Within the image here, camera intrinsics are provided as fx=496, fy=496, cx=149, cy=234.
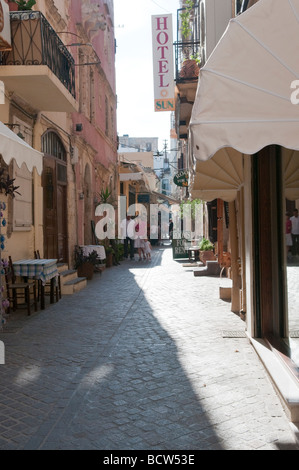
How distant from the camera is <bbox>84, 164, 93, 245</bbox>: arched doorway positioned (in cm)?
1672

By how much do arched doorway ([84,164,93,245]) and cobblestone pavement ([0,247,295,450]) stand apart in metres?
8.06

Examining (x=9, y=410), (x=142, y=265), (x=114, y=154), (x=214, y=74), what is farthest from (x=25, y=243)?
(x=114, y=154)

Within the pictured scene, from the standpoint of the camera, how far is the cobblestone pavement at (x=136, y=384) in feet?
11.6

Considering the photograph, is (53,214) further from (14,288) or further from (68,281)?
(14,288)

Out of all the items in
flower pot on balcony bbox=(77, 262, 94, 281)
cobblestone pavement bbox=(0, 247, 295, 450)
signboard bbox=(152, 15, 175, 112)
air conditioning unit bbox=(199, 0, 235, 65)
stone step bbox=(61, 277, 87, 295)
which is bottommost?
cobblestone pavement bbox=(0, 247, 295, 450)

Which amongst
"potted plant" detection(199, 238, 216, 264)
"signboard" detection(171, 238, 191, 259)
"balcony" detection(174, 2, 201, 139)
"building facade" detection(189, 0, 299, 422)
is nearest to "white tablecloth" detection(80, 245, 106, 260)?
"potted plant" detection(199, 238, 216, 264)

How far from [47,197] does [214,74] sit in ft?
28.5

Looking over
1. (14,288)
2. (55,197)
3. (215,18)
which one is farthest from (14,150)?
(55,197)

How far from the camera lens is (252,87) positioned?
137 inches

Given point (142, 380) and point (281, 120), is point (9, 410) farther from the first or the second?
point (281, 120)

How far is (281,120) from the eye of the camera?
3326mm

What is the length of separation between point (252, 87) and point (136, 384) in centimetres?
289

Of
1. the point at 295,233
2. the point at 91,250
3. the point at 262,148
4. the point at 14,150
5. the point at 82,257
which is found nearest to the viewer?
the point at 262,148

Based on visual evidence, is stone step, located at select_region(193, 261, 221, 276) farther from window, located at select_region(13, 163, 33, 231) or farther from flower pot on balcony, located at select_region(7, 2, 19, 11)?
flower pot on balcony, located at select_region(7, 2, 19, 11)
